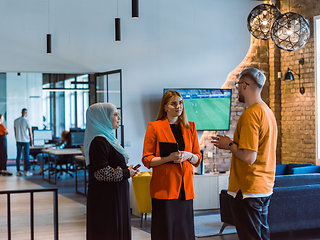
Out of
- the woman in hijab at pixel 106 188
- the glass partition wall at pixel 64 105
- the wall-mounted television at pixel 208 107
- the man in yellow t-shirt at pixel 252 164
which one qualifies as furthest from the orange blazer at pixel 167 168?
the glass partition wall at pixel 64 105

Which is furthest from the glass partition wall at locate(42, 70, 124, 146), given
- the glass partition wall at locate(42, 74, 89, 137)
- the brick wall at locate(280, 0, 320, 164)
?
the brick wall at locate(280, 0, 320, 164)

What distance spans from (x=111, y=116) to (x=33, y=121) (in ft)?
44.5

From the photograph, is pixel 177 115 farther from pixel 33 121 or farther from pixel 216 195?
pixel 33 121

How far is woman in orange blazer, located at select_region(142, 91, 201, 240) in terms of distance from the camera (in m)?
3.14

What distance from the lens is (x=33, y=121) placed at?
1599cm

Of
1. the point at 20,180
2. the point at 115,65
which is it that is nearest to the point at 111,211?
the point at 115,65

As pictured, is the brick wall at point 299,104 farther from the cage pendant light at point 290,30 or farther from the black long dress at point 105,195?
the black long dress at point 105,195

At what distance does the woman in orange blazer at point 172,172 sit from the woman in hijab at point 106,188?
24 cm

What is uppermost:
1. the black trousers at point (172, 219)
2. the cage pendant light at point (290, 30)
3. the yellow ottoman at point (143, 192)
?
the cage pendant light at point (290, 30)

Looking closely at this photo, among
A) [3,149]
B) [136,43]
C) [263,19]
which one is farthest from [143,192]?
[3,149]

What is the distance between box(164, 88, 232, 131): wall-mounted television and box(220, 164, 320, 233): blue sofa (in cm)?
279

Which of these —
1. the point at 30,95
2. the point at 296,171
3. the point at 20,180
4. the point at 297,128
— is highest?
the point at 30,95

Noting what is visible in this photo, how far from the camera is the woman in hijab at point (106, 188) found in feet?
10.1

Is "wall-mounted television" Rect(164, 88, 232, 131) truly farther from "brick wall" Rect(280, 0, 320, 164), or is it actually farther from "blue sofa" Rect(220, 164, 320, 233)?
"blue sofa" Rect(220, 164, 320, 233)
